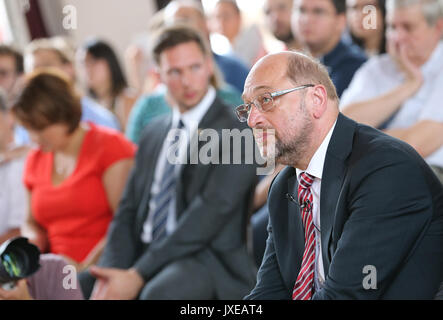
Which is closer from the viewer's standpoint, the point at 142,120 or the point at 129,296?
the point at 129,296

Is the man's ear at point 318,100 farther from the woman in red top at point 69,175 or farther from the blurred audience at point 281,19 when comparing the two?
the blurred audience at point 281,19

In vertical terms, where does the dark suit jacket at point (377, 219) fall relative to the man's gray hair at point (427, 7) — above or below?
below

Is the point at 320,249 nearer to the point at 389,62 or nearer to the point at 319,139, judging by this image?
the point at 319,139

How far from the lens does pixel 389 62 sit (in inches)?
86.0

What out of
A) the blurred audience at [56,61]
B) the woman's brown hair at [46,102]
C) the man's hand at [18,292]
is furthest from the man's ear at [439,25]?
the blurred audience at [56,61]

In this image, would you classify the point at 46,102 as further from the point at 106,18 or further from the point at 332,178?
the point at 106,18

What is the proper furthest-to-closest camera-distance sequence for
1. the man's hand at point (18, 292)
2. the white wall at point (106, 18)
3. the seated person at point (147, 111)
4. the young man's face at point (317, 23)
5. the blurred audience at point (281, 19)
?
1. the white wall at point (106, 18)
2. the blurred audience at point (281, 19)
3. the seated person at point (147, 111)
4. the young man's face at point (317, 23)
5. the man's hand at point (18, 292)

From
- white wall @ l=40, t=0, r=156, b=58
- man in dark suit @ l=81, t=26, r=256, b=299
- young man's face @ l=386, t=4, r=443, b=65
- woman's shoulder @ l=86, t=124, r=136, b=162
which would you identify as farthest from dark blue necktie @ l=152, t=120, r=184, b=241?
white wall @ l=40, t=0, r=156, b=58

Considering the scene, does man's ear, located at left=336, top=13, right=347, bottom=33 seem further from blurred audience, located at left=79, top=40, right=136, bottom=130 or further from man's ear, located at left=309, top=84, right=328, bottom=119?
blurred audience, located at left=79, top=40, right=136, bottom=130

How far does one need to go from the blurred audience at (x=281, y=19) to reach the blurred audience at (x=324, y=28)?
711 mm

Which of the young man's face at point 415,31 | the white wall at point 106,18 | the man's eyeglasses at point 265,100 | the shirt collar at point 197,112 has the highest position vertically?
the white wall at point 106,18

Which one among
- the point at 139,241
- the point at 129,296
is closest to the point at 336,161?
the point at 129,296

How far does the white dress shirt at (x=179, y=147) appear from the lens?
7.14 feet
